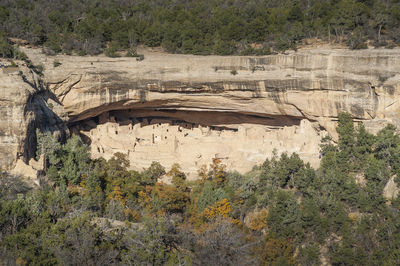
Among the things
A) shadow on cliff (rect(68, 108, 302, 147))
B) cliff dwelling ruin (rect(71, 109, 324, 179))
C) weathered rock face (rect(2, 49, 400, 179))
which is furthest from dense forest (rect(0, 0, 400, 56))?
cliff dwelling ruin (rect(71, 109, 324, 179))

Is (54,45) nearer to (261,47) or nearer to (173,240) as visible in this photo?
(261,47)

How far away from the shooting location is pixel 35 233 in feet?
51.2

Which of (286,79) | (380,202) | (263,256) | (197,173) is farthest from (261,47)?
(263,256)

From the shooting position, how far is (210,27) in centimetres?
2616

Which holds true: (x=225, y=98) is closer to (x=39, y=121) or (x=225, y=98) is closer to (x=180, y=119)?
(x=180, y=119)

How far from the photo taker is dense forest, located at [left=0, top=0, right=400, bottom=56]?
23734mm

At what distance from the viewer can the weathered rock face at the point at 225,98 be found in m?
20.1

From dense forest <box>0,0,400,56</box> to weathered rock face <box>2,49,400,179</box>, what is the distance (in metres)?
1.89

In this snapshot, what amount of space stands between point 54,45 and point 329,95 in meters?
12.4

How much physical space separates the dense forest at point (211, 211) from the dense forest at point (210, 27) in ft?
16.5

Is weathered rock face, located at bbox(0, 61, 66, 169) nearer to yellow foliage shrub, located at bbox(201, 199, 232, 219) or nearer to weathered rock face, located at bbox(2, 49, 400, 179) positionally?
weathered rock face, located at bbox(2, 49, 400, 179)

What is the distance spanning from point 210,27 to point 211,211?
1115cm

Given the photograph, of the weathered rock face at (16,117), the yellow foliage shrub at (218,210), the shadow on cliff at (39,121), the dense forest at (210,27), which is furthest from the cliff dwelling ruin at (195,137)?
the weathered rock face at (16,117)

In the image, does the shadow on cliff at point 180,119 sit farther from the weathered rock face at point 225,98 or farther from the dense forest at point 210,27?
the dense forest at point 210,27
